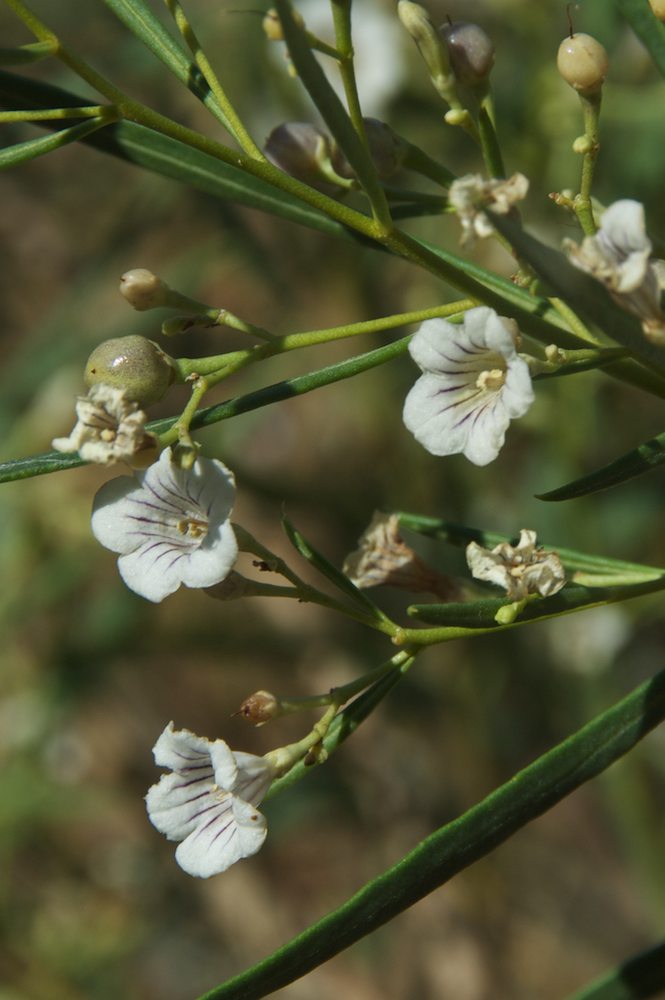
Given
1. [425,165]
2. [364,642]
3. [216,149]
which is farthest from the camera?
[364,642]

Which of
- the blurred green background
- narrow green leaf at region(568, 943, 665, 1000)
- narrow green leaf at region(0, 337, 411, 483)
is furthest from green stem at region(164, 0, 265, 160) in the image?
the blurred green background

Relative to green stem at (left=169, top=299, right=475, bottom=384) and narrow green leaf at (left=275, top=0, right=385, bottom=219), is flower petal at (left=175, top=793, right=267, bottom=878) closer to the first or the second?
green stem at (left=169, top=299, right=475, bottom=384)

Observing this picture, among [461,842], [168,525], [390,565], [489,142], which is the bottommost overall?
A: [461,842]

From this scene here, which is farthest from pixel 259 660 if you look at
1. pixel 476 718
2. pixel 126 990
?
pixel 126 990

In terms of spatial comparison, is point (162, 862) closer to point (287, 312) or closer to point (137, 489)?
point (287, 312)

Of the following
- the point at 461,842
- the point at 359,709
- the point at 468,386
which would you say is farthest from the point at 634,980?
the point at 468,386

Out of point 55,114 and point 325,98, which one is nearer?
point 325,98

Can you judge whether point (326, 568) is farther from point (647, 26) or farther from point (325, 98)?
point (647, 26)
